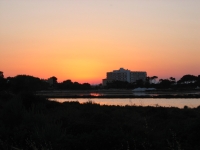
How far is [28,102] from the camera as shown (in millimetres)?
25766

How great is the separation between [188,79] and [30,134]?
15621 centimetres

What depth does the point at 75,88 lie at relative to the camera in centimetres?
16900

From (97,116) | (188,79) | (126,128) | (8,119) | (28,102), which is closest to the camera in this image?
(126,128)

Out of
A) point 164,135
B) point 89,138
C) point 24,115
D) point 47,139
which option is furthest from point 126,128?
point 24,115

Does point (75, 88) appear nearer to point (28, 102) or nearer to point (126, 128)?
point (28, 102)

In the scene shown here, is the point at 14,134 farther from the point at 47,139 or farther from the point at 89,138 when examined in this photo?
the point at 89,138

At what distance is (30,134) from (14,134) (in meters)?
0.63

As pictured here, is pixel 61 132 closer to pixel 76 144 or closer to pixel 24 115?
Result: pixel 76 144

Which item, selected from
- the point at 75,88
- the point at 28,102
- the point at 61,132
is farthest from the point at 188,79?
the point at 61,132

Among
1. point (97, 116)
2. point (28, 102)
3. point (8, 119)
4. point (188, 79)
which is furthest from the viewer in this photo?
point (188, 79)

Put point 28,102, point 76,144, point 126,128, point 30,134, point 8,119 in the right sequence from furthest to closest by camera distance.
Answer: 1. point 28,102
2. point 8,119
3. point 126,128
4. point 30,134
5. point 76,144

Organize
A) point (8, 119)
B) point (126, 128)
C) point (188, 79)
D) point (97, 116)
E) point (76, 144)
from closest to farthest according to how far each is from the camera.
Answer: point (76, 144)
point (126, 128)
point (8, 119)
point (97, 116)
point (188, 79)

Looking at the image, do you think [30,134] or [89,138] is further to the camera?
[30,134]

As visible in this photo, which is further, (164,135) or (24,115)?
(24,115)
